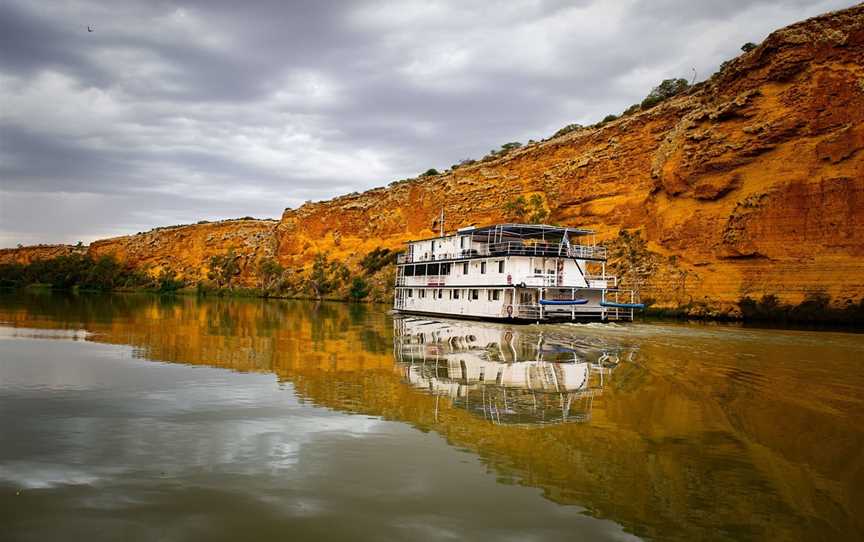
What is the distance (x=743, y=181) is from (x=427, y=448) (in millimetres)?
43647

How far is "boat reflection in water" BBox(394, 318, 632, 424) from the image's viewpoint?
11.3 metres

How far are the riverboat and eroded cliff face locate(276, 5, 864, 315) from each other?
9256 mm

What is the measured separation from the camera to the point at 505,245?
38344 mm

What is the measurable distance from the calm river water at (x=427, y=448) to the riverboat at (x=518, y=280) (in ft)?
51.5

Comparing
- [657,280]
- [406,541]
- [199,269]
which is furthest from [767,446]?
[199,269]

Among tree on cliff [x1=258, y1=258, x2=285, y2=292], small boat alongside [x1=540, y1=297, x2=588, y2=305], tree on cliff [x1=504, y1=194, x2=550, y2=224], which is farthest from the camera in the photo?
tree on cliff [x1=258, y1=258, x2=285, y2=292]

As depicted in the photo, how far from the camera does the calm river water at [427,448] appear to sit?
6.08m

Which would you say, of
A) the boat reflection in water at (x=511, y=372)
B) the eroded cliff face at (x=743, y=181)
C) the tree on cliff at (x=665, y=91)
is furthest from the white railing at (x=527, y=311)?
the tree on cliff at (x=665, y=91)

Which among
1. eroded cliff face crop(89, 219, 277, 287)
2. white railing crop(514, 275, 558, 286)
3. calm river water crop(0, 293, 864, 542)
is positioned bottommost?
calm river water crop(0, 293, 864, 542)

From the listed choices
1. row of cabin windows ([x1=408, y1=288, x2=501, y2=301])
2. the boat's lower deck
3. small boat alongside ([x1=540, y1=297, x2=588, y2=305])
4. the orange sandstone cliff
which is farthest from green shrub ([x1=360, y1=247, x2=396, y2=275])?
small boat alongside ([x1=540, y1=297, x2=588, y2=305])

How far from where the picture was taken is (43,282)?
115812mm

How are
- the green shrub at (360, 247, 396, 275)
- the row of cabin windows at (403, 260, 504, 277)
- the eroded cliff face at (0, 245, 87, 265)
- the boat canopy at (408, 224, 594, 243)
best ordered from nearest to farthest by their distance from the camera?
1. the boat canopy at (408, 224, 594, 243)
2. the row of cabin windows at (403, 260, 504, 277)
3. the green shrub at (360, 247, 396, 275)
4. the eroded cliff face at (0, 245, 87, 265)

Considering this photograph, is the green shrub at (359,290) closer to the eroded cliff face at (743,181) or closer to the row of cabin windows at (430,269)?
the eroded cliff face at (743,181)

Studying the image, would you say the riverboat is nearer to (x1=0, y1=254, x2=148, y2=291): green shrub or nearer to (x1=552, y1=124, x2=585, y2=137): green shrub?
(x1=552, y1=124, x2=585, y2=137): green shrub
